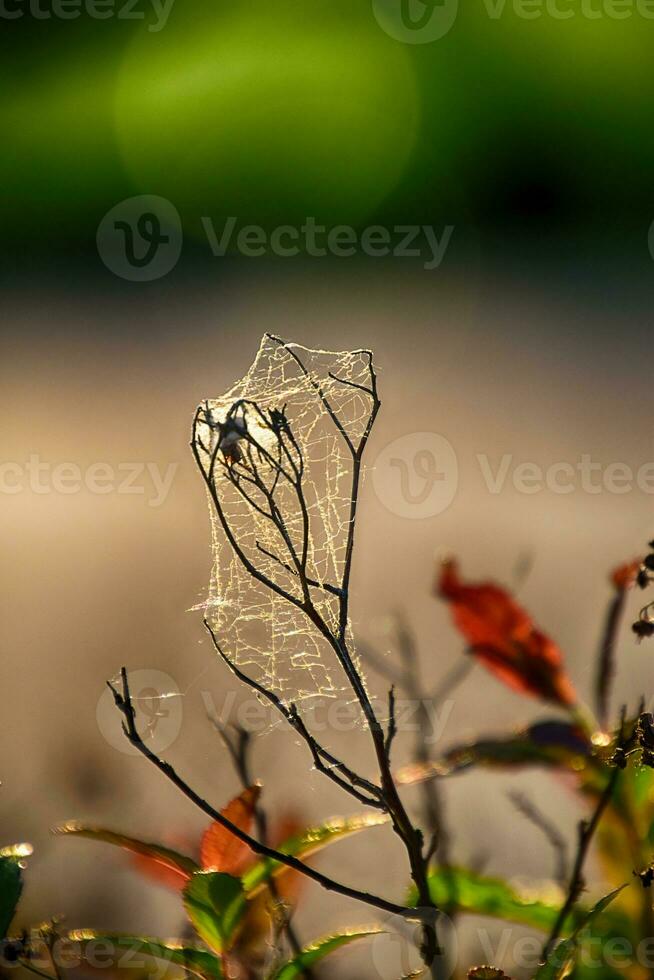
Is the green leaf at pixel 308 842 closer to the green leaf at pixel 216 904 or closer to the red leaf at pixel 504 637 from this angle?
the green leaf at pixel 216 904

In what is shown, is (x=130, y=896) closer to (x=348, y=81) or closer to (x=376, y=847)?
(x=376, y=847)

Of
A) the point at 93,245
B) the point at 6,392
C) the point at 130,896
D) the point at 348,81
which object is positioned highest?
the point at 348,81

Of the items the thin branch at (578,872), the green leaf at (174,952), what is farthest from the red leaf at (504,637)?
the green leaf at (174,952)

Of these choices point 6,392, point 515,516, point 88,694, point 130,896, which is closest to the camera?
point 130,896

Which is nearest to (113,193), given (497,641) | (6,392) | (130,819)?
(6,392)

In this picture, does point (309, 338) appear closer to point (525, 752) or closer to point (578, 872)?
point (525, 752)

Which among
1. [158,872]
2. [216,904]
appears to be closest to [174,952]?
[216,904]
